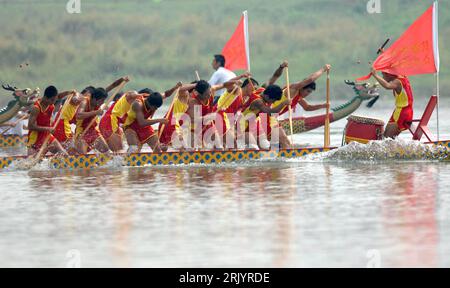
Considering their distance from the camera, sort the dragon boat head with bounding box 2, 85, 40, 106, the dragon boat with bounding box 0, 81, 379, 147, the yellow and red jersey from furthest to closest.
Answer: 1. the dragon boat with bounding box 0, 81, 379, 147
2. the dragon boat head with bounding box 2, 85, 40, 106
3. the yellow and red jersey

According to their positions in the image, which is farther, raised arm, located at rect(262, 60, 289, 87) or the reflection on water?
raised arm, located at rect(262, 60, 289, 87)

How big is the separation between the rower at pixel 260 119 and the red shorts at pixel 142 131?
54.2 inches

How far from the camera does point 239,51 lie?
21.4 meters

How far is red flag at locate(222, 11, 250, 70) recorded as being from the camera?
21.1 metres

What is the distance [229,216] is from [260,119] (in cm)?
609

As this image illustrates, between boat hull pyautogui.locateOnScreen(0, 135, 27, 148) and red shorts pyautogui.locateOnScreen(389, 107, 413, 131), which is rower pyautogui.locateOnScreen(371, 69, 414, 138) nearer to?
red shorts pyautogui.locateOnScreen(389, 107, 413, 131)

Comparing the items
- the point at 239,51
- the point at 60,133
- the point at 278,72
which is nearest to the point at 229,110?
the point at 278,72

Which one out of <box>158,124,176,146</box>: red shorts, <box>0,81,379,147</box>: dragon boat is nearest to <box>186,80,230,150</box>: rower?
<box>158,124,176,146</box>: red shorts

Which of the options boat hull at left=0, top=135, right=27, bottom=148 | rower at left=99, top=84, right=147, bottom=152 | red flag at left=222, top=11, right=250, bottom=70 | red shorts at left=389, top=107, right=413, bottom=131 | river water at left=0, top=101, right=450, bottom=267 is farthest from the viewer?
boat hull at left=0, top=135, right=27, bottom=148

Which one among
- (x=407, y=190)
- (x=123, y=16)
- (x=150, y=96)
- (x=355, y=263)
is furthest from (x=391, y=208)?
(x=123, y=16)

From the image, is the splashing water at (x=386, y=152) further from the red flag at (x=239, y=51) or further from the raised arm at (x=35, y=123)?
the red flag at (x=239, y=51)

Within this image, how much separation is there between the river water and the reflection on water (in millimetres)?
12
